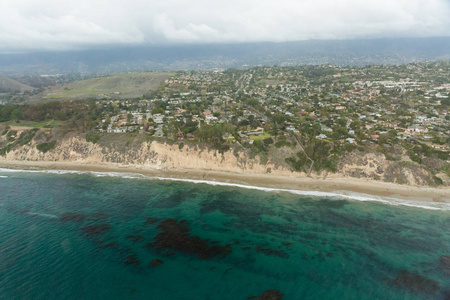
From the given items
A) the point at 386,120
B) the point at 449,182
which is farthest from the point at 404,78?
the point at 449,182

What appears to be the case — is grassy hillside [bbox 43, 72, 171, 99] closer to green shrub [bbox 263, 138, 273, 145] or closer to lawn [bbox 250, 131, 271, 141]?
lawn [bbox 250, 131, 271, 141]

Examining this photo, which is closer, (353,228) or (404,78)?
(353,228)

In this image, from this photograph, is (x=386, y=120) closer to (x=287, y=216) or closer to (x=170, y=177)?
(x=287, y=216)

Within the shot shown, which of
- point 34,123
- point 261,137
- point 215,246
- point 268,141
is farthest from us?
point 34,123

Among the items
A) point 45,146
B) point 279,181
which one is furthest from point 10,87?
point 279,181

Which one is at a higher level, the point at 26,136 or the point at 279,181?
the point at 26,136

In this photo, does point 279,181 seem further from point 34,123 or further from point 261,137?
point 34,123
